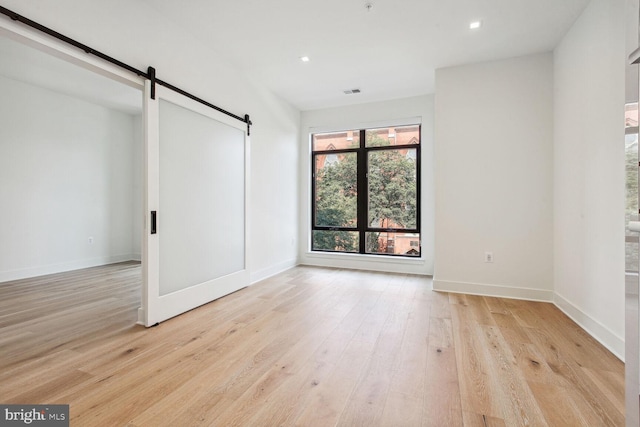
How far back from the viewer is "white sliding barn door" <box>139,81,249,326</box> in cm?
254

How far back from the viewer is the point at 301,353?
205cm

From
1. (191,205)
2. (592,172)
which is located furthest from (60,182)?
(592,172)

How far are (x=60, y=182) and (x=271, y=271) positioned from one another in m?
3.68

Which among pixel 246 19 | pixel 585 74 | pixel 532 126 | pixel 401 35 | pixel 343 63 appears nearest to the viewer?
pixel 585 74

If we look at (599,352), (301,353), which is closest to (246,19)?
(301,353)

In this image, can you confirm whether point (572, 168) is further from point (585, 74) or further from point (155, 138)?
point (155, 138)

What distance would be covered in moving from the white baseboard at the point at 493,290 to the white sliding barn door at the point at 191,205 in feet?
8.16

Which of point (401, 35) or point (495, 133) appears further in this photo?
point (495, 133)

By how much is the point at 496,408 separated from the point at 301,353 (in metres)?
1.16

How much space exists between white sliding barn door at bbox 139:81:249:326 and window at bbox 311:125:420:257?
1.84 meters

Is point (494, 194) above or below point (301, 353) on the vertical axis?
above

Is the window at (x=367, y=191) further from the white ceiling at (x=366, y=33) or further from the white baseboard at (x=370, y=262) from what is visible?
the white ceiling at (x=366, y=33)

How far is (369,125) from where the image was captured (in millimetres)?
4855

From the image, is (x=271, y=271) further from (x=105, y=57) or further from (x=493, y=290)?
(x=105, y=57)
